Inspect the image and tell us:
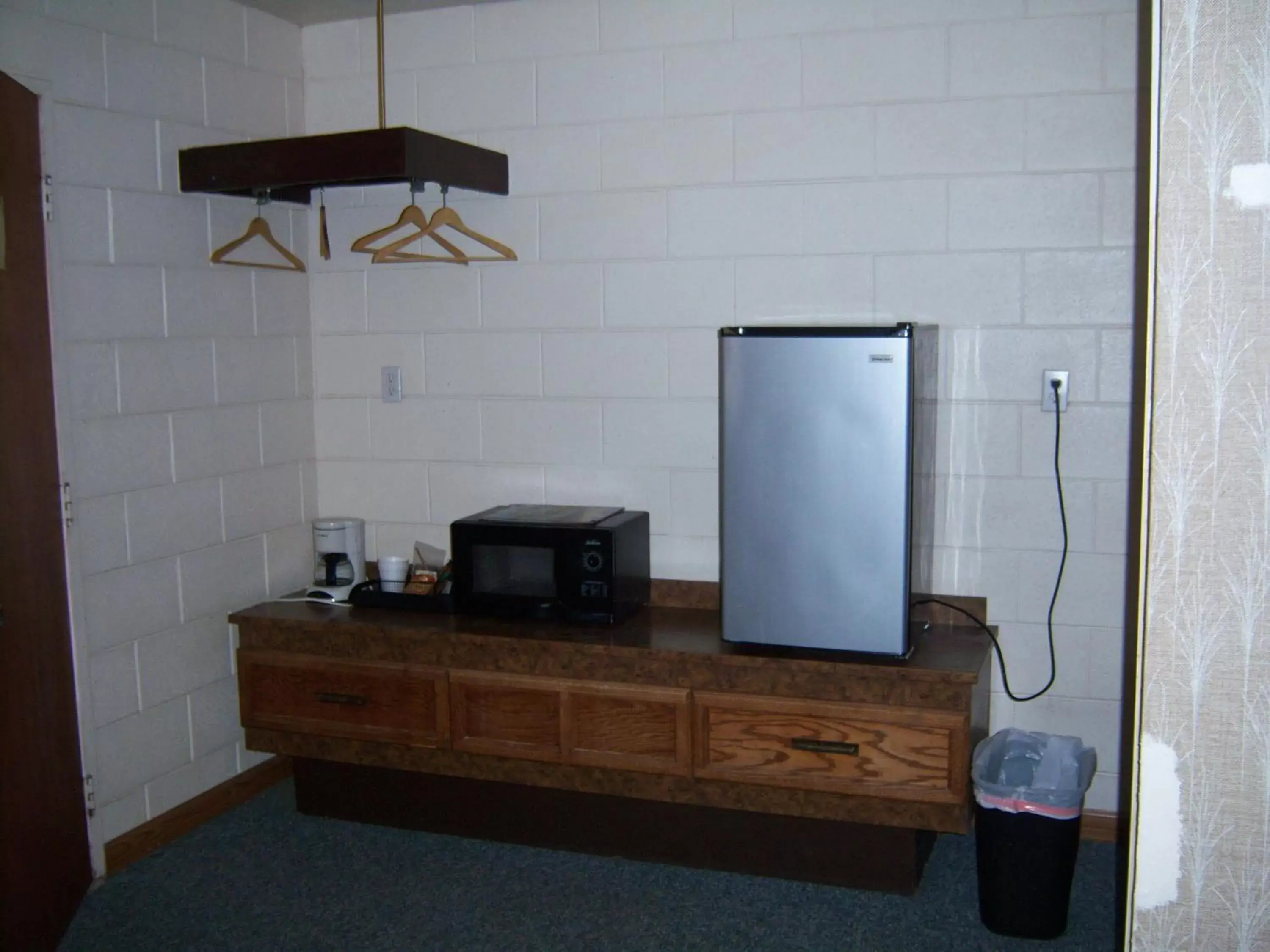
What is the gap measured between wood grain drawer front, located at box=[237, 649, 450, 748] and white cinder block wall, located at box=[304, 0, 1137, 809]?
0.60m

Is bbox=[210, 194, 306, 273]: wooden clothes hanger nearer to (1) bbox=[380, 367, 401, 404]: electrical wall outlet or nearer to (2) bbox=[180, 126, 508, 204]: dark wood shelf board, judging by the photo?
(2) bbox=[180, 126, 508, 204]: dark wood shelf board

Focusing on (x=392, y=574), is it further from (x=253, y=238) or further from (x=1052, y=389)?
(x=1052, y=389)

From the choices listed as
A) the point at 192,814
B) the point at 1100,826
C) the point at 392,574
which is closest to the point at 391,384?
the point at 392,574

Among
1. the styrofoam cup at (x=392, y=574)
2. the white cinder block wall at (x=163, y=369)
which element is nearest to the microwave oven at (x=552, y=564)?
the styrofoam cup at (x=392, y=574)

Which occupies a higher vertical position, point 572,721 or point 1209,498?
point 1209,498

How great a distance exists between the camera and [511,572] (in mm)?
Result: 3268

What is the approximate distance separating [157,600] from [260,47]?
1692 millimetres

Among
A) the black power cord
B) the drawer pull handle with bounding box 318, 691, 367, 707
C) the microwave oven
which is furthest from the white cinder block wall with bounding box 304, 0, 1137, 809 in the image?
the drawer pull handle with bounding box 318, 691, 367, 707

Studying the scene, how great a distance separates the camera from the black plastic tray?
329cm

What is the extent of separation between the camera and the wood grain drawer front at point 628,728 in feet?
9.53

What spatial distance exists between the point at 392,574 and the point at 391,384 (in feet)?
2.11

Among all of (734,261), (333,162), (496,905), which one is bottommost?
(496,905)

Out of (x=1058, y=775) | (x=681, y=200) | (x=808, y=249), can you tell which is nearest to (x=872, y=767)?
(x=1058, y=775)

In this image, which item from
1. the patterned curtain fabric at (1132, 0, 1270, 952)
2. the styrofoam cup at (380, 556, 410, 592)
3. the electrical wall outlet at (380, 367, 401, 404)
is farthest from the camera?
the electrical wall outlet at (380, 367, 401, 404)
